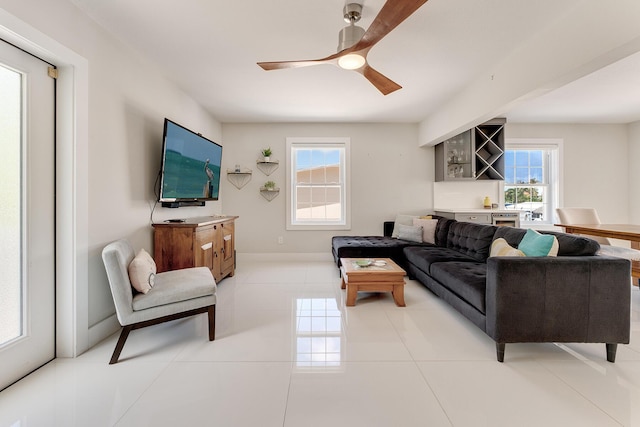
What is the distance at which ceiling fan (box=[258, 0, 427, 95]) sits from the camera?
149cm

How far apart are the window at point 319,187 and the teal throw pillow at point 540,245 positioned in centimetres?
304

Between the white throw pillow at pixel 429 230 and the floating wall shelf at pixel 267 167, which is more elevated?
the floating wall shelf at pixel 267 167

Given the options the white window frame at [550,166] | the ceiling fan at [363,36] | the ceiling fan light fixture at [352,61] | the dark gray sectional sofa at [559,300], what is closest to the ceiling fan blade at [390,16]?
the ceiling fan at [363,36]

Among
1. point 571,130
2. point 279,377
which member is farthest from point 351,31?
point 571,130

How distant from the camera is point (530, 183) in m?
5.26

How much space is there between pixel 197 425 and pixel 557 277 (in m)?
2.32

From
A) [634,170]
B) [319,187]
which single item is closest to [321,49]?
[319,187]

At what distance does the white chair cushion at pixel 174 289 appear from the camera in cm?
198

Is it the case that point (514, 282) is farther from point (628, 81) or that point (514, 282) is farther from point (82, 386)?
point (628, 81)

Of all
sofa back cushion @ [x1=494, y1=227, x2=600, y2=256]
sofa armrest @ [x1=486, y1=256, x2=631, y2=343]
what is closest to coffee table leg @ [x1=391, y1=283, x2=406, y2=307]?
sofa armrest @ [x1=486, y1=256, x2=631, y2=343]

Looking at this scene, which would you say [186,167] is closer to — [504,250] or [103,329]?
[103,329]

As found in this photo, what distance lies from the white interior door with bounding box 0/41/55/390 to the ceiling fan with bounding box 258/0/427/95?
4.73ft

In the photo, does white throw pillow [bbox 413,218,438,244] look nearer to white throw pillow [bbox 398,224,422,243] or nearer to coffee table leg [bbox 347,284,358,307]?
white throw pillow [bbox 398,224,422,243]

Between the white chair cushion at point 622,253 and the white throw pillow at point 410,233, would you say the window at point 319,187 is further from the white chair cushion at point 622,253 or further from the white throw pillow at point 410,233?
the white chair cushion at point 622,253
